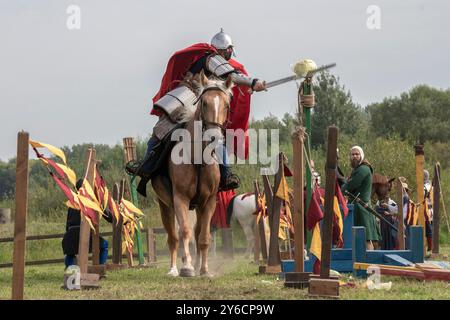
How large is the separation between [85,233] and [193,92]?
2621 mm

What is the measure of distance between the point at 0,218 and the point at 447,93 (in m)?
41.6

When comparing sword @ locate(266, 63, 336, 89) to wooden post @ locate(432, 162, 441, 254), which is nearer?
sword @ locate(266, 63, 336, 89)

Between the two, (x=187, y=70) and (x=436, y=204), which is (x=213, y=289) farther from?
(x=436, y=204)

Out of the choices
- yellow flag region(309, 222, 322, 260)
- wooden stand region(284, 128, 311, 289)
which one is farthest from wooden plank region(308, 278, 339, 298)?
yellow flag region(309, 222, 322, 260)

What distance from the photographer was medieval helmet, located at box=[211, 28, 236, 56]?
13.8 metres

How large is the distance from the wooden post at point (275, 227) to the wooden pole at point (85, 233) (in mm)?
2441

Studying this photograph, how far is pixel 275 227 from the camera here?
508 inches

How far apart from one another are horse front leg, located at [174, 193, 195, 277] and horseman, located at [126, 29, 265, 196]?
0.66 m

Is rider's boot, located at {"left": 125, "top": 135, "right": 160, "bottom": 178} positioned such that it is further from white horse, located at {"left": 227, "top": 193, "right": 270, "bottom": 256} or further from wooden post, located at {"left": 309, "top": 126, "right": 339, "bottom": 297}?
white horse, located at {"left": 227, "top": 193, "right": 270, "bottom": 256}

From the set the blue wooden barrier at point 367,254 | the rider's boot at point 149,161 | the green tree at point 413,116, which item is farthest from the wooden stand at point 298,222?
the green tree at point 413,116

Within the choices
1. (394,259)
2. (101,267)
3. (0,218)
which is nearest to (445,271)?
(394,259)

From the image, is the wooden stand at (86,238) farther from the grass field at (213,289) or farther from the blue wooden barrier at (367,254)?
the blue wooden barrier at (367,254)

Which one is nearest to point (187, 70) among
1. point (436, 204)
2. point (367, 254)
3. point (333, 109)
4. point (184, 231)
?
point (184, 231)
